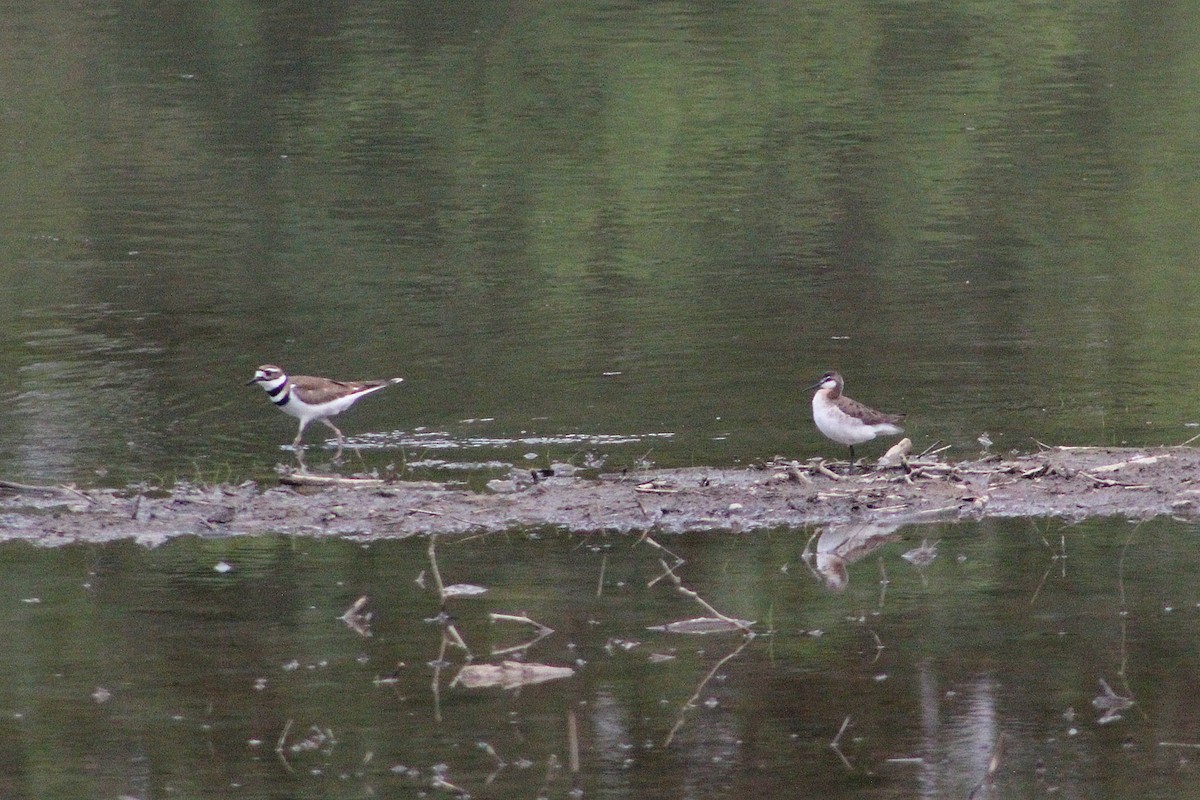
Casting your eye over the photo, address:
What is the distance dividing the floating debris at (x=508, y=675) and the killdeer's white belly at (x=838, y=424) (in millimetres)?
3904

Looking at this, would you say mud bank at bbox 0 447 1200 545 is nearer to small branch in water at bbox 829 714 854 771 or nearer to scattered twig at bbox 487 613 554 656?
scattered twig at bbox 487 613 554 656

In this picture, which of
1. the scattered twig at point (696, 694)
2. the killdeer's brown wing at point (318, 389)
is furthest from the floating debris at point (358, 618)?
the killdeer's brown wing at point (318, 389)

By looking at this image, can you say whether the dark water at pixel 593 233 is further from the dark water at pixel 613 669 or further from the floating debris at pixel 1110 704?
the floating debris at pixel 1110 704

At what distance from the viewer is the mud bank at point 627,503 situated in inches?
416

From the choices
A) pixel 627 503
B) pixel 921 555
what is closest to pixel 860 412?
pixel 627 503

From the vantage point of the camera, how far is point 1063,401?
1370cm

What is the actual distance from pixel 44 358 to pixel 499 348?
12.0 ft

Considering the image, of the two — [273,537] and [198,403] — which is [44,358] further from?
[273,537]

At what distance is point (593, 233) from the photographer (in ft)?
66.6

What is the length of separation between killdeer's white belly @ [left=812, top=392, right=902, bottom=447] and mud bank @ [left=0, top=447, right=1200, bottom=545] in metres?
0.43

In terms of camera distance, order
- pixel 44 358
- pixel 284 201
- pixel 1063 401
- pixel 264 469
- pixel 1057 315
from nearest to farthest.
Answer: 1. pixel 264 469
2. pixel 1063 401
3. pixel 44 358
4. pixel 1057 315
5. pixel 284 201

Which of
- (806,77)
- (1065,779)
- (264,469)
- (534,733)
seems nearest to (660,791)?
(534,733)

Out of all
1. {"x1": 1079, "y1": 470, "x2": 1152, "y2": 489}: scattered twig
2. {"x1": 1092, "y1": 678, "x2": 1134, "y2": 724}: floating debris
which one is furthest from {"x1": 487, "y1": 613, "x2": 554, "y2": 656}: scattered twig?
{"x1": 1079, "y1": 470, "x2": 1152, "y2": 489}: scattered twig

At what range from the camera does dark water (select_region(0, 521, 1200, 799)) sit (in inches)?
288
